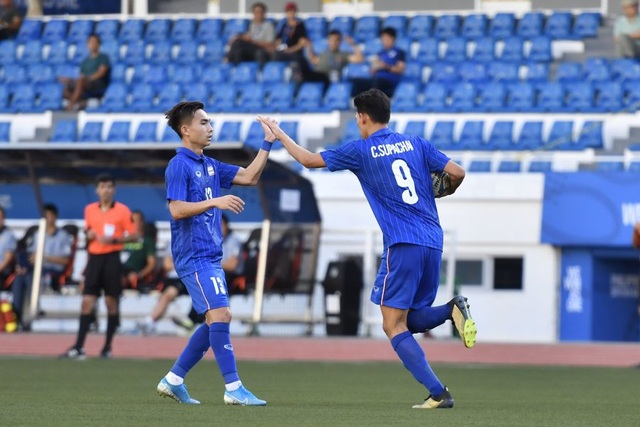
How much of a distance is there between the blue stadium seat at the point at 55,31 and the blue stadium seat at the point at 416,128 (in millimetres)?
9335

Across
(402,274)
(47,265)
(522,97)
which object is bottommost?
(402,274)

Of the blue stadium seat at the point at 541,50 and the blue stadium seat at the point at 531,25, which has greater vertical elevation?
the blue stadium seat at the point at 531,25

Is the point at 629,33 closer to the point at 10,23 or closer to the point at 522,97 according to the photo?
the point at 522,97

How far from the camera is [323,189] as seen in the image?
22.1 metres

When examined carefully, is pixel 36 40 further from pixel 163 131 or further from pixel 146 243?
pixel 146 243

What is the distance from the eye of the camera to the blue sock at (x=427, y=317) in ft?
28.5

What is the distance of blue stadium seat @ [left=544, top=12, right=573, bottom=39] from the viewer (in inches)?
1011

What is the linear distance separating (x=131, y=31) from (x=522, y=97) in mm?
9133

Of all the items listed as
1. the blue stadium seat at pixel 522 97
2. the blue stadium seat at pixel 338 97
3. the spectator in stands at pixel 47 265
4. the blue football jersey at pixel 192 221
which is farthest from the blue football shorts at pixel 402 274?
the blue stadium seat at pixel 338 97

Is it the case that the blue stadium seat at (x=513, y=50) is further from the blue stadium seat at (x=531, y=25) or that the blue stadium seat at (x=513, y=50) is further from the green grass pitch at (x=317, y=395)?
the green grass pitch at (x=317, y=395)

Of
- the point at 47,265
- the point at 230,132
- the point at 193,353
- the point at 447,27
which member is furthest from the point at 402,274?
the point at 447,27

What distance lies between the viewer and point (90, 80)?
87.1ft

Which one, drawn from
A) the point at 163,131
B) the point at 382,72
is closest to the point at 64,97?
the point at 163,131

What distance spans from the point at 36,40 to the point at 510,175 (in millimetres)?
12082
